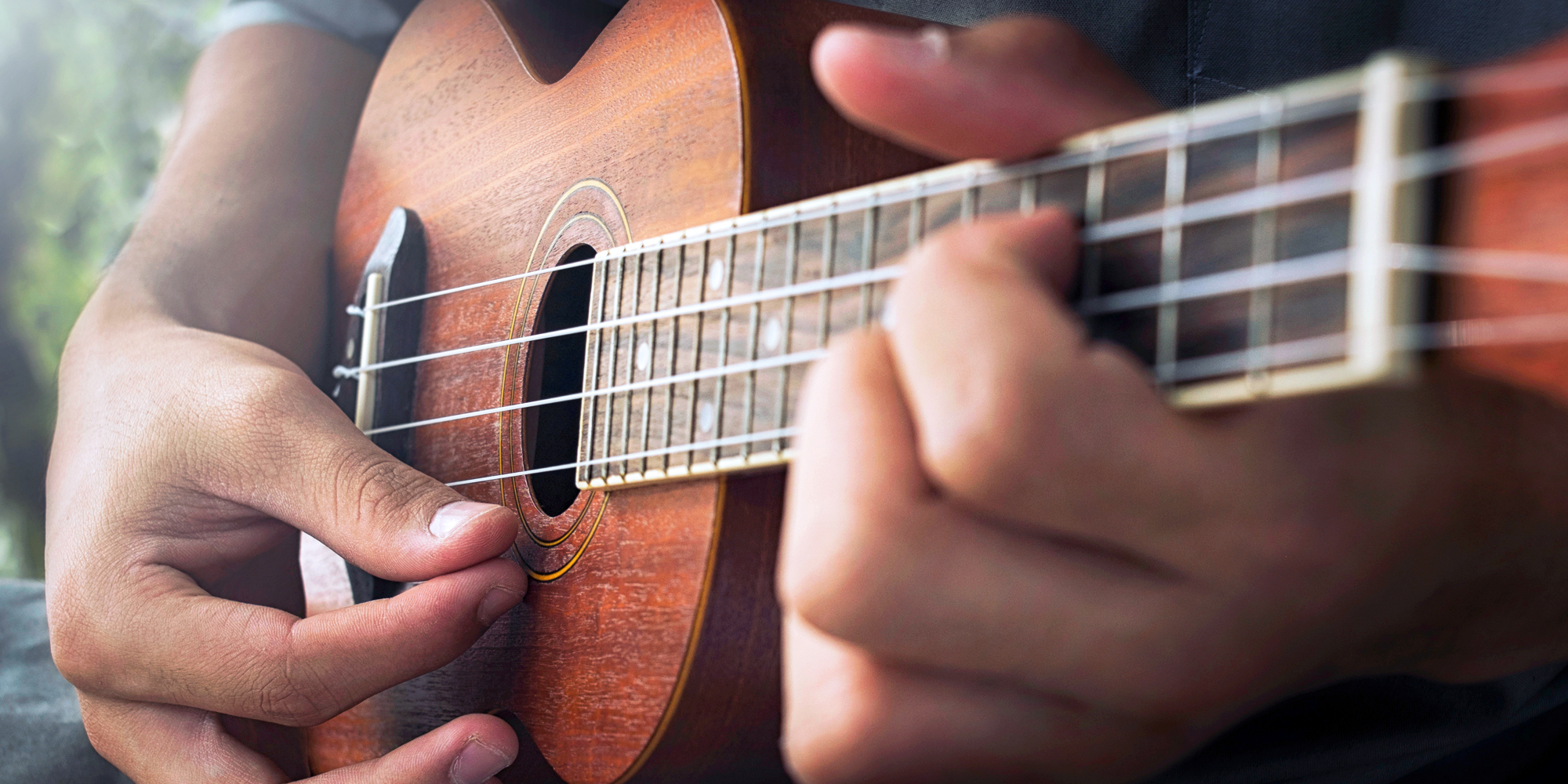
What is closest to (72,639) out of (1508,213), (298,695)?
(298,695)

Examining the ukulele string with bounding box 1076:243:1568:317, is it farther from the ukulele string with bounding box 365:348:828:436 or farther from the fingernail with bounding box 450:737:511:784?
the fingernail with bounding box 450:737:511:784

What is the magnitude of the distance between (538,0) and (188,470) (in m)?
0.51

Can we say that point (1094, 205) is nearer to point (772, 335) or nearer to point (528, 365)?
point (772, 335)

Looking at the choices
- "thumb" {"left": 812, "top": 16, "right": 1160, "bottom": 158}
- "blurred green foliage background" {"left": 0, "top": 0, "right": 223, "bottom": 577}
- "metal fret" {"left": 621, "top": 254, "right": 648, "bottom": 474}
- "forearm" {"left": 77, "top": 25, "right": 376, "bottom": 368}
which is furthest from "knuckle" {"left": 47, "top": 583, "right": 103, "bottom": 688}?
"blurred green foliage background" {"left": 0, "top": 0, "right": 223, "bottom": 577}

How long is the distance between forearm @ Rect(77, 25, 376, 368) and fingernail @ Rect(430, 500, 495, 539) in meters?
0.48

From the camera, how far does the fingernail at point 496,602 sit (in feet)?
2.09

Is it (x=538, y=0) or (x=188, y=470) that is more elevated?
(x=538, y=0)

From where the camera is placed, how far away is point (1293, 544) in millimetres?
322

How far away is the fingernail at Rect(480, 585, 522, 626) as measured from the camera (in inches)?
25.0

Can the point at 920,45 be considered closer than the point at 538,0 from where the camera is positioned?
Yes

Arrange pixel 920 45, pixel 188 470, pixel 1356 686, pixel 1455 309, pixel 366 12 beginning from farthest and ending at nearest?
pixel 366 12, pixel 188 470, pixel 1356 686, pixel 920 45, pixel 1455 309

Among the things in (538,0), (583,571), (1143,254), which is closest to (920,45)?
(1143,254)

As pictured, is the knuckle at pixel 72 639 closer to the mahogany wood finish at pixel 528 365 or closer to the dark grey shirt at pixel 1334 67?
the mahogany wood finish at pixel 528 365

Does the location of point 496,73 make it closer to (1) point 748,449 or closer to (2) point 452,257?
(2) point 452,257
